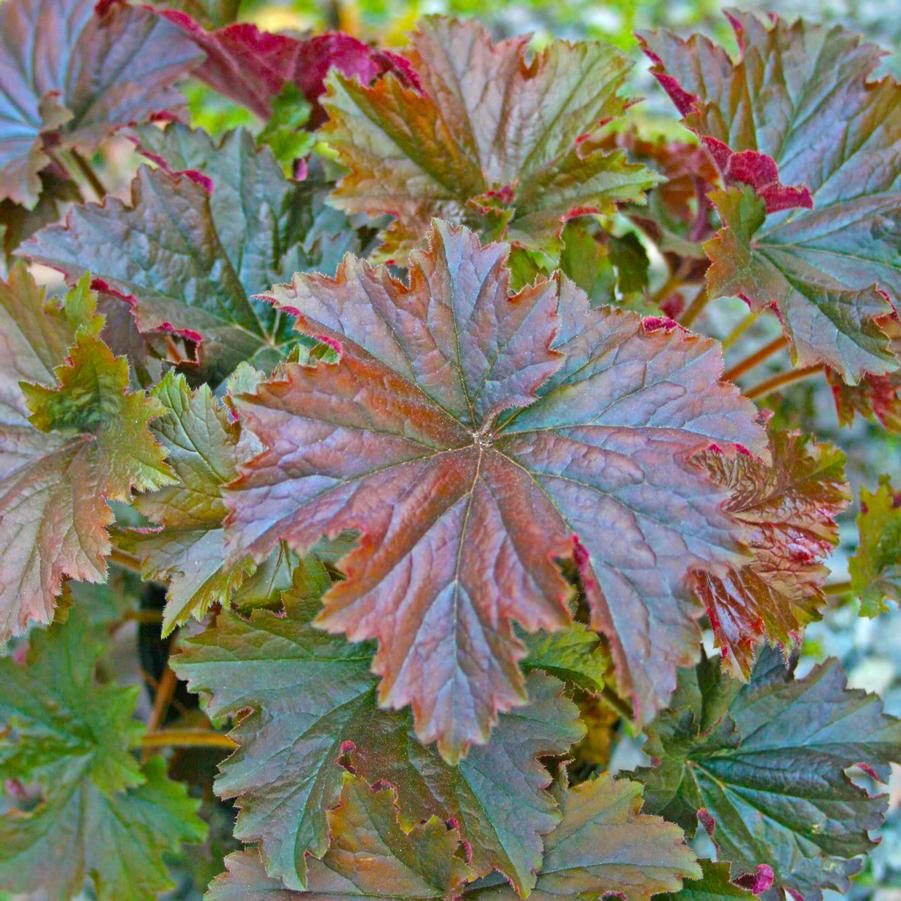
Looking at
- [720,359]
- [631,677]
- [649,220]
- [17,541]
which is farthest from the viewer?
[649,220]

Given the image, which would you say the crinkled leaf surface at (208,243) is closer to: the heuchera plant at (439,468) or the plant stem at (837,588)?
the heuchera plant at (439,468)

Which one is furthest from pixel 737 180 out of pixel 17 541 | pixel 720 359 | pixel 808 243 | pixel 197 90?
pixel 197 90

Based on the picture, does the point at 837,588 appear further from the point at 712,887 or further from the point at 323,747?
the point at 323,747

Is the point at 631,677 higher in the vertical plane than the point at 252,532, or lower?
lower

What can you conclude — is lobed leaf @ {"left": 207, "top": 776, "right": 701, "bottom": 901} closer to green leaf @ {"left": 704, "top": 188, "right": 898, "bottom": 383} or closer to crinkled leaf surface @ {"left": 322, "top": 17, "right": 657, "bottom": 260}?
green leaf @ {"left": 704, "top": 188, "right": 898, "bottom": 383}

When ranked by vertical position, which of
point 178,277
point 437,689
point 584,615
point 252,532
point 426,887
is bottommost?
point 426,887

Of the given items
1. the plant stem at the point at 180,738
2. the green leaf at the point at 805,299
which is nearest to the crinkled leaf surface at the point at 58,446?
the plant stem at the point at 180,738

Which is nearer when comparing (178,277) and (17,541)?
(17,541)

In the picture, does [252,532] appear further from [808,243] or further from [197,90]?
[197,90]
